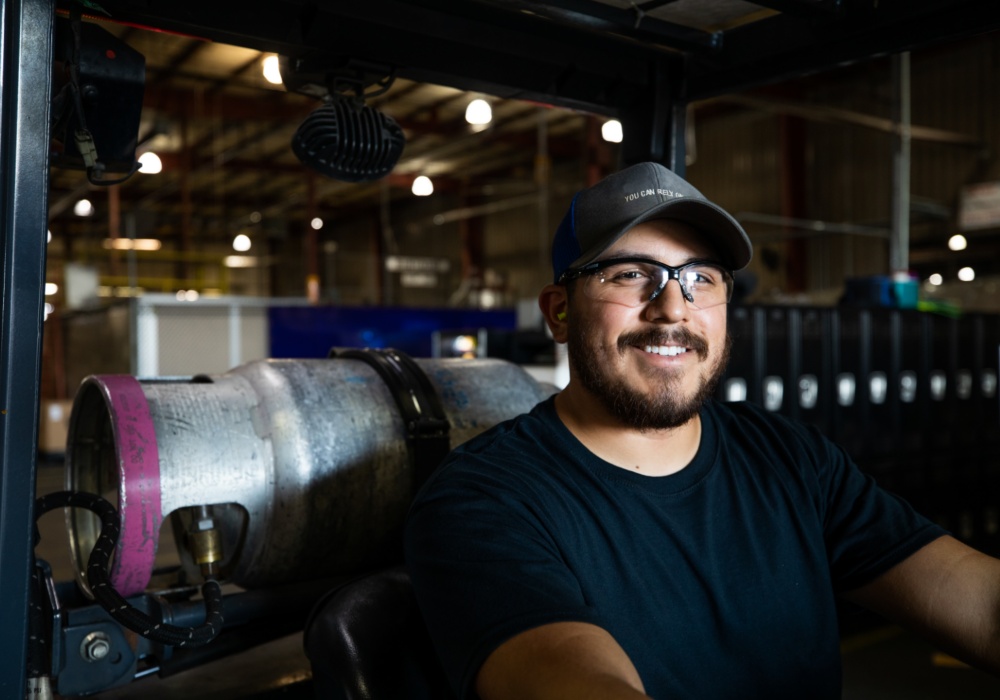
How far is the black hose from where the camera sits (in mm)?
1569

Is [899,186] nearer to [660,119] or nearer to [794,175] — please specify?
[660,119]

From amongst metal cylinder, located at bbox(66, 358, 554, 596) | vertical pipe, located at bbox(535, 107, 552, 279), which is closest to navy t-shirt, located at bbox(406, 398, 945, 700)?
metal cylinder, located at bbox(66, 358, 554, 596)

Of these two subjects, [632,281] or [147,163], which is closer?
[632,281]

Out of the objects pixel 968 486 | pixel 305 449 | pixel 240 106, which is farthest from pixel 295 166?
pixel 305 449

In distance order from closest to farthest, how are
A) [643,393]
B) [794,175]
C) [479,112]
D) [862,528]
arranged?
[643,393], [862,528], [479,112], [794,175]

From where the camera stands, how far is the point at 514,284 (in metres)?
19.7

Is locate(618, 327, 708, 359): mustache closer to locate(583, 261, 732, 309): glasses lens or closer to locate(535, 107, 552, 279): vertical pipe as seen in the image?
locate(583, 261, 732, 309): glasses lens

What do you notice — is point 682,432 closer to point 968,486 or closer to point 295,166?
point 968,486

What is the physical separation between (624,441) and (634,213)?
1.31 feet

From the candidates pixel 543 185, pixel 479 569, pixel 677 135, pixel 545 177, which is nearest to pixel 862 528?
pixel 479 569

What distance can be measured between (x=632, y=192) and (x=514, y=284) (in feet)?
59.4

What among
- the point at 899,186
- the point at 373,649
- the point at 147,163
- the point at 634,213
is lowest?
the point at 373,649

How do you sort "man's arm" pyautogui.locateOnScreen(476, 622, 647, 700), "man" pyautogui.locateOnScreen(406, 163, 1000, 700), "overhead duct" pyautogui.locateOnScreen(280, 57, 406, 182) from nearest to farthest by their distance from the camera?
"man's arm" pyautogui.locateOnScreen(476, 622, 647, 700), "man" pyautogui.locateOnScreen(406, 163, 1000, 700), "overhead duct" pyautogui.locateOnScreen(280, 57, 406, 182)

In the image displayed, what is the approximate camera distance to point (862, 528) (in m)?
1.66
